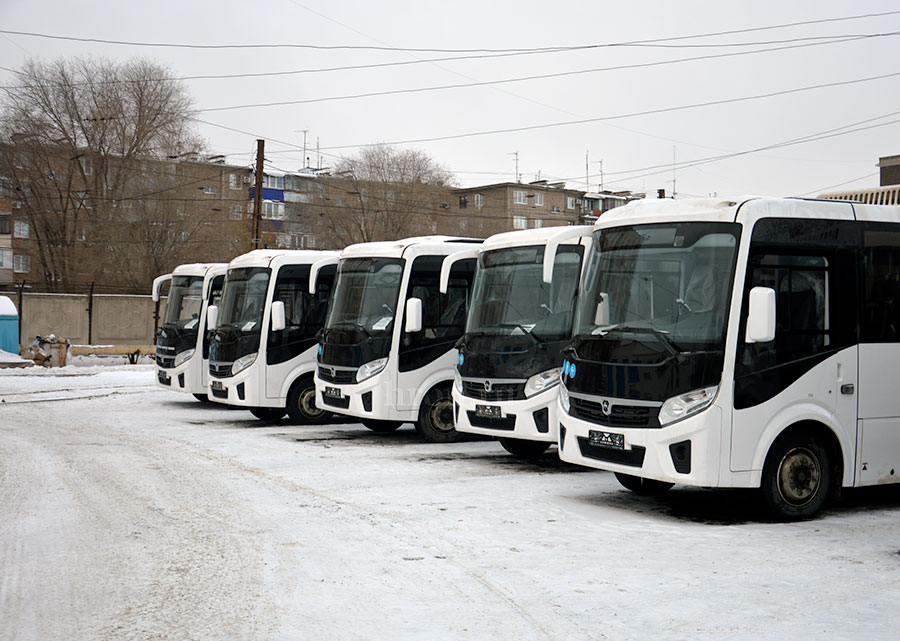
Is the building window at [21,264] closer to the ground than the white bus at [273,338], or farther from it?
farther from it

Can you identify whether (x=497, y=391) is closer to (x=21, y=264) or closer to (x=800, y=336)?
(x=800, y=336)

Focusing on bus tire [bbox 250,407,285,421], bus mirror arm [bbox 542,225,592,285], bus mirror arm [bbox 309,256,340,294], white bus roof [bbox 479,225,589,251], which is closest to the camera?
bus mirror arm [bbox 542,225,592,285]

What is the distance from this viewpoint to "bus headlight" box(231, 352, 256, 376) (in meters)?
18.4

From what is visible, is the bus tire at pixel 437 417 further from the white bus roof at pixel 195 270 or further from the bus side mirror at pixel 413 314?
the white bus roof at pixel 195 270

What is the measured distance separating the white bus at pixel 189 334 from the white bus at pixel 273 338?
2647mm

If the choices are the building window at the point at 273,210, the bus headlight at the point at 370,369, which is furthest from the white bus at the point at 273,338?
the building window at the point at 273,210

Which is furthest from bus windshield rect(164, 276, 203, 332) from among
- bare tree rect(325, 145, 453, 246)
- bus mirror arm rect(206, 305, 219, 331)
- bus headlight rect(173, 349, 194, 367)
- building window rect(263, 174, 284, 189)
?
building window rect(263, 174, 284, 189)

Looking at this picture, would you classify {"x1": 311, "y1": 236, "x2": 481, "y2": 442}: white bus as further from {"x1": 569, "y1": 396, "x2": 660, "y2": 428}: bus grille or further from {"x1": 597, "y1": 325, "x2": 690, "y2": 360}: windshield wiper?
{"x1": 597, "y1": 325, "x2": 690, "y2": 360}: windshield wiper

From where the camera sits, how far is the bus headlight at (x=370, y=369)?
51.1 feet

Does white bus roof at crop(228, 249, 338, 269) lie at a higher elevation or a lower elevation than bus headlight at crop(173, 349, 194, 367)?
higher

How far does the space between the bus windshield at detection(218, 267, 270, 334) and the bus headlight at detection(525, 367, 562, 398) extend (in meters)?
7.10

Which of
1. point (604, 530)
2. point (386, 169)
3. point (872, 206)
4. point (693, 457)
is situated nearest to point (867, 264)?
point (872, 206)

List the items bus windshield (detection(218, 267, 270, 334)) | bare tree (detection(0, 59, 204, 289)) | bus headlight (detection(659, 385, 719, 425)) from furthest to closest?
bare tree (detection(0, 59, 204, 289)), bus windshield (detection(218, 267, 270, 334)), bus headlight (detection(659, 385, 719, 425))

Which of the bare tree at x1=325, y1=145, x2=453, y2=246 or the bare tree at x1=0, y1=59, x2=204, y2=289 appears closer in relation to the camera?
the bare tree at x1=0, y1=59, x2=204, y2=289
